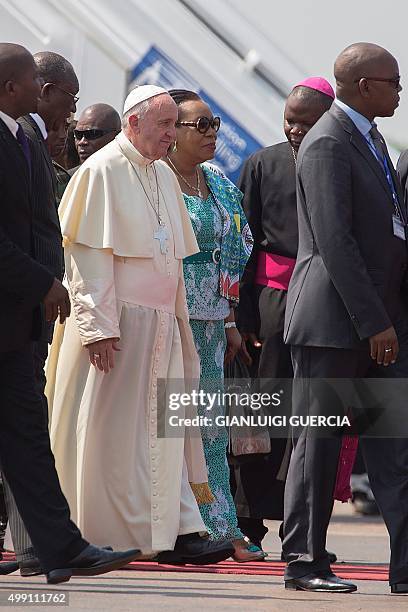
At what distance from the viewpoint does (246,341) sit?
25.2 ft

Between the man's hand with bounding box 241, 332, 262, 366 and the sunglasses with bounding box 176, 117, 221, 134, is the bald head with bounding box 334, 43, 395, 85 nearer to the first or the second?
the sunglasses with bounding box 176, 117, 221, 134

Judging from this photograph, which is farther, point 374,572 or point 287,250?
point 287,250

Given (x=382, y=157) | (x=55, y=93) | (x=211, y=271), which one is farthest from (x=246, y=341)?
(x=382, y=157)

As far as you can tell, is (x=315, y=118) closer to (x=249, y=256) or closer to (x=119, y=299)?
(x=249, y=256)

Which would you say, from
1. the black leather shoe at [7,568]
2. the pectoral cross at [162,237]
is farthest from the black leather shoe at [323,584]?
the pectoral cross at [162,237]

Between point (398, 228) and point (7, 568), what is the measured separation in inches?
66.2

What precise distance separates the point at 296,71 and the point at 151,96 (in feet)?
8.52

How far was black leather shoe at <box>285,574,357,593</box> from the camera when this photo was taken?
19.6ft

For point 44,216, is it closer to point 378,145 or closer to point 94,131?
point 378,145

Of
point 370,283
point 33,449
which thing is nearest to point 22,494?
point 33,449

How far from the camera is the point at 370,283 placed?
597 cm

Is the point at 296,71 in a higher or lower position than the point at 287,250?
higher

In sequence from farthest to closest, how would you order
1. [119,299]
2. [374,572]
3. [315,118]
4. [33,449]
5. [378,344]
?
[315,118] < [374,572] < [119,299] < [378,344] < [33,449]

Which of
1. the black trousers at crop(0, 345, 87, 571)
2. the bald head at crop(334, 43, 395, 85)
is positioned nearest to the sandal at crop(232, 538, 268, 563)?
the black trousers at crop(0, 345, 87, 571)
